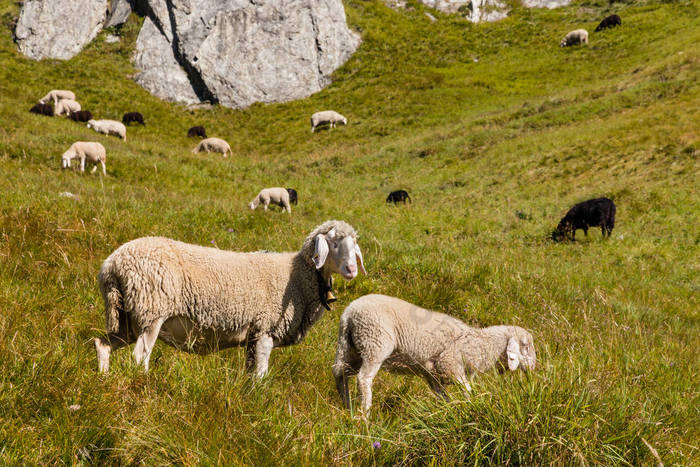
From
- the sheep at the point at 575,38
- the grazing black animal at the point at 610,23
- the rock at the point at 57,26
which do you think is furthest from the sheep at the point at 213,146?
the grazing black animal at the point at 610,23

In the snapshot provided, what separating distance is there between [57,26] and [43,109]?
2251 cm

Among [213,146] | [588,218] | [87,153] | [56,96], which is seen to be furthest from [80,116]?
[588,218]

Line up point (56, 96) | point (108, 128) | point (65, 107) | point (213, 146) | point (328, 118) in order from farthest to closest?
point (328, 118) → point (56, 96) → point (213, 146) → point (65, 107) → point (108, 128)

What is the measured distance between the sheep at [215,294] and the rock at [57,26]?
46.9 m

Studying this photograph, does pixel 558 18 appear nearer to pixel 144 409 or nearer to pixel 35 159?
pixel 35 159

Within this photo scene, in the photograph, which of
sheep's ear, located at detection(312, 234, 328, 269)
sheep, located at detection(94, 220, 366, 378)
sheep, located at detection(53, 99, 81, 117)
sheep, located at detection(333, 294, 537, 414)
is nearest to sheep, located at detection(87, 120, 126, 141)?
sheep, located at detection(53, 99, 81, 117)

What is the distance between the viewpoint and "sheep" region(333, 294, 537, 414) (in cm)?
433

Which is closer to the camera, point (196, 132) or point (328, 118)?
point (196, 132)

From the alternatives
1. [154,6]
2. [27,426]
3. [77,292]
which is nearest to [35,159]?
[77,292]

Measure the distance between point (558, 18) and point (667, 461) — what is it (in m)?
57.4

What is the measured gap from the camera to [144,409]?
256cm

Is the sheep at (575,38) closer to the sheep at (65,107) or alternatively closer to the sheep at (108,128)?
the sheep at (108,128)

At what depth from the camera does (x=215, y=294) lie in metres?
4.35

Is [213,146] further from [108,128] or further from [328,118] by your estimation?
[328,118]
